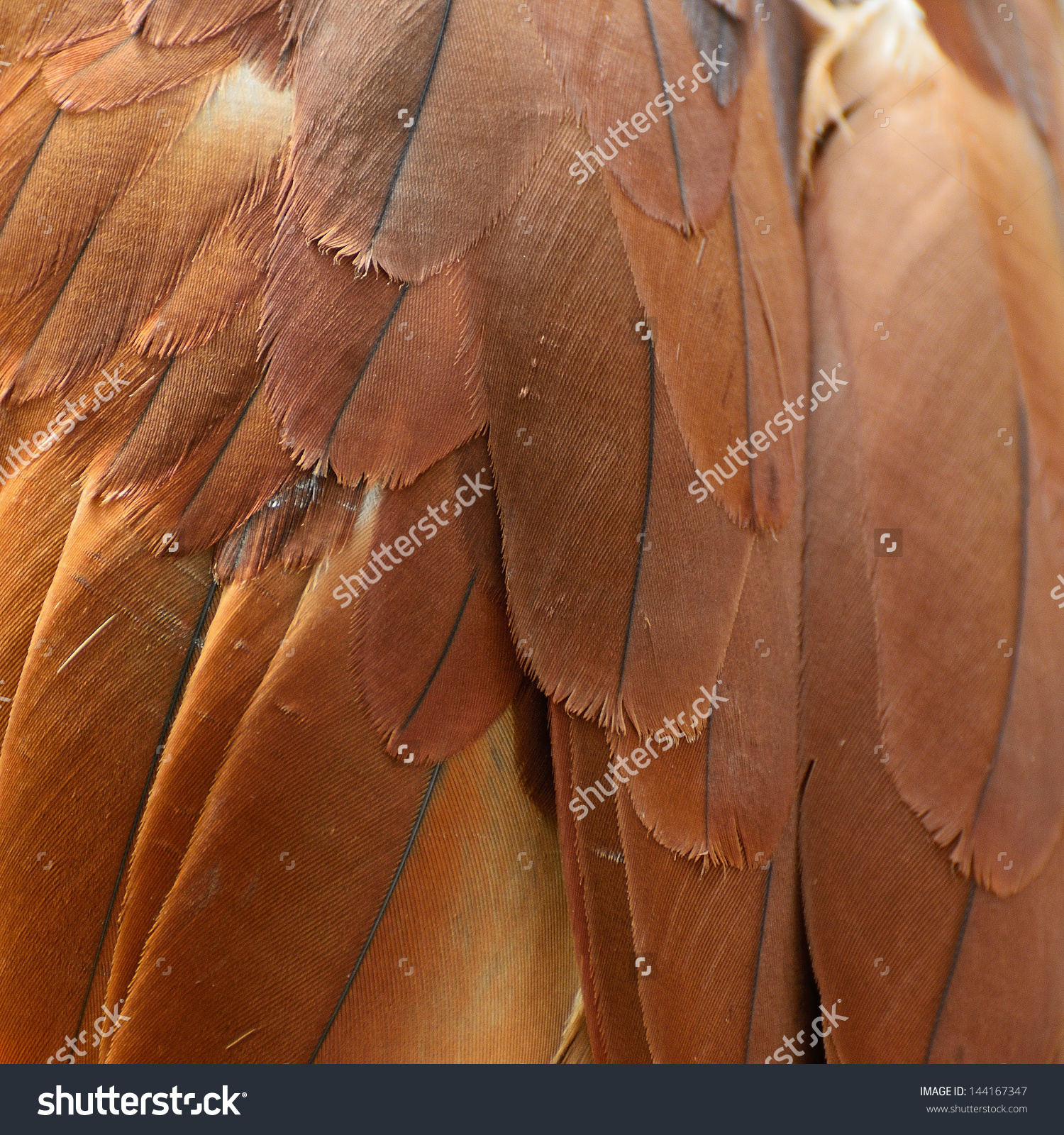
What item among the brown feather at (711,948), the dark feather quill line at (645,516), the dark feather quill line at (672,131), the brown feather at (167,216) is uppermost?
the brown feather at (167,216)

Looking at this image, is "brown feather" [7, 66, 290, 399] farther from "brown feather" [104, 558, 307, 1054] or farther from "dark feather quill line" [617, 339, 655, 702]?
"dark feather quill line" [617, 339, 655, 702]

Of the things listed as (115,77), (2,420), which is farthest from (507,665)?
(115,77)

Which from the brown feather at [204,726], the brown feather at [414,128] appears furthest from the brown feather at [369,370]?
the brown feather at [204,726]

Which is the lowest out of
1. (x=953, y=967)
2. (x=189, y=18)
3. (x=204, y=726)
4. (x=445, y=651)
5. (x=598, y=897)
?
(x=953, y=967)

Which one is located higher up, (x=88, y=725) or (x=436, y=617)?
(x=88, y=725)

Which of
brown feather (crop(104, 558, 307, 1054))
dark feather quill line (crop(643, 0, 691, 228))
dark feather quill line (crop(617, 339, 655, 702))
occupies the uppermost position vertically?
dark feather quill line (crop(643, 0, 691, 228))

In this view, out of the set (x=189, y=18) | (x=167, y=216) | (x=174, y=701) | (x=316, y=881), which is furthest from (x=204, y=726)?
(x=189, y=18)

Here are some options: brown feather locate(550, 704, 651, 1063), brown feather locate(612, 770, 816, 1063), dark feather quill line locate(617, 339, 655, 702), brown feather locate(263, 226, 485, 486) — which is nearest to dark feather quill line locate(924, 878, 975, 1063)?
brown feather locate(612, 770, 816, 1063)

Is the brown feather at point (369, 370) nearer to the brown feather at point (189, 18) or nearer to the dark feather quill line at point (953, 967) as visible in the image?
the brown feather at point (189, 18)

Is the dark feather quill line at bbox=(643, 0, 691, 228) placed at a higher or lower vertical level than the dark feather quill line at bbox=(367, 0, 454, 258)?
lower

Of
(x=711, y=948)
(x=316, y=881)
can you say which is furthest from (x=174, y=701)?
(x=711, y=948)

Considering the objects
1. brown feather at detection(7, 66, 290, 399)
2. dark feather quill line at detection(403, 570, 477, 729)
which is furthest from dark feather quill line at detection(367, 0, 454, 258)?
dark feather quill line at detection(403, 570, 477, 729)

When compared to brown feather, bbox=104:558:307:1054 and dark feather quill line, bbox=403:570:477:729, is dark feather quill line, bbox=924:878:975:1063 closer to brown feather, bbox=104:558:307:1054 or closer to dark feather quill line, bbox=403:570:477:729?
dark feather quill line, bbox=403:570:477:729

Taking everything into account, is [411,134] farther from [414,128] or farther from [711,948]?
[711,948]
